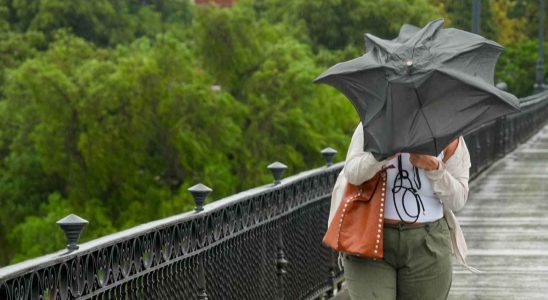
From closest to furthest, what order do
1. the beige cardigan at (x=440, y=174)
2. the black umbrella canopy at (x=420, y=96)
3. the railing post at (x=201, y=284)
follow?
1. the black umbrella canopy at (x=420, y=96)
2. the beige cardigan at (x=440, y=174)
3. the railing post at (x=201, y=284)

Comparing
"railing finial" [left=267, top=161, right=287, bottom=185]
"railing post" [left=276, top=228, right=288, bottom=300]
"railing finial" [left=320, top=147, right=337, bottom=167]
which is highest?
"railing finial" [left=267, top=161, right=287, bottom=185]

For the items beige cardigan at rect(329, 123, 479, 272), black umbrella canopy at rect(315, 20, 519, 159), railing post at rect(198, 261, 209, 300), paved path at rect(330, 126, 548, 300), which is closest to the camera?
black umbrella canopy at rect(315, 20, 519, 159)

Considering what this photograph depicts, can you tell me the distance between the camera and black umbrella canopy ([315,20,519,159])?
18.9ft

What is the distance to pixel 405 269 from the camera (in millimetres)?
5957

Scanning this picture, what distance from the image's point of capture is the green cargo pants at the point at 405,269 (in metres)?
5.91

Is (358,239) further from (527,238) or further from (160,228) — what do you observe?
(527,238)

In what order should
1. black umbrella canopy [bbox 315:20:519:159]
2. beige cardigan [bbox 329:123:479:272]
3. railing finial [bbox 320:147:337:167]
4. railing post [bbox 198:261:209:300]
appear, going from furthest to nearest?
railing finial [bbox 320:147:337:167]
railing post [bbox 198:261:209:300]
beige cardigan [bbox 329:123:479:272]
black umbrella canopy [bbox 315:20:519:159]

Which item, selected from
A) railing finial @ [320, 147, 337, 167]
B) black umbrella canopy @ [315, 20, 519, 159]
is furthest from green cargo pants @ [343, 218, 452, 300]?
railing finial @ [320, 147, 337, 167]

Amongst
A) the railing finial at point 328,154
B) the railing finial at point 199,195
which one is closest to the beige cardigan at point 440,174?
the railing finial at point 199,195

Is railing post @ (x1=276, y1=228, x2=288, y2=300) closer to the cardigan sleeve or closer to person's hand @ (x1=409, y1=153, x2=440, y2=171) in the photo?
the cardigan sleeve

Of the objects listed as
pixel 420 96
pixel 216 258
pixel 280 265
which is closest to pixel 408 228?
pixel 420 96

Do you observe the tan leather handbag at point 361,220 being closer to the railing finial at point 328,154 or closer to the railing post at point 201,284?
the railing post at point 201,284

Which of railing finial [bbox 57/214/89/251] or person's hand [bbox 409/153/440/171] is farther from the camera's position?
person's hand [bbox 409/153/440/171]

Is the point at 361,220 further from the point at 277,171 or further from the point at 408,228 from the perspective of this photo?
the point at 277,171
